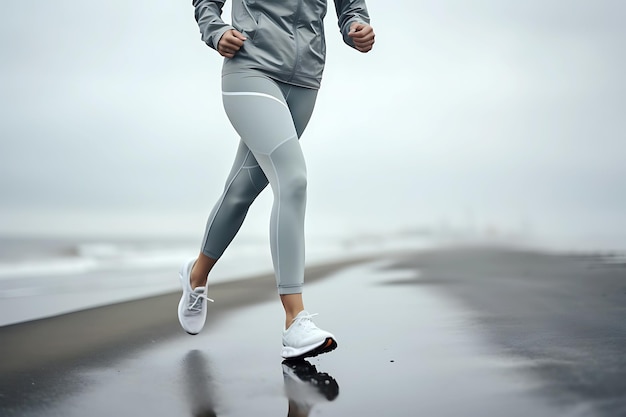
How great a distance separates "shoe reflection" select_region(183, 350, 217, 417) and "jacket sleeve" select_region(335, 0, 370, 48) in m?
1.34

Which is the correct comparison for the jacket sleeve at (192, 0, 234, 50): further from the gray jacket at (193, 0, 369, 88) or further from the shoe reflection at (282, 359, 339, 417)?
the shoe reflection at (282, 359, 339, 417)

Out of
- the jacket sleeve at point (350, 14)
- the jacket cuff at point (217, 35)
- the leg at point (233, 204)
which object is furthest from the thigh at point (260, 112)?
the jacket sleeve at point (350, 14)

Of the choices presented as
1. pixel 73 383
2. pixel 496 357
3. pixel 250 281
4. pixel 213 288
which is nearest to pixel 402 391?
pixel 496 357

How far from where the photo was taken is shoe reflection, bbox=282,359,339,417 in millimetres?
1919

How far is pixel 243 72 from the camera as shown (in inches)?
103

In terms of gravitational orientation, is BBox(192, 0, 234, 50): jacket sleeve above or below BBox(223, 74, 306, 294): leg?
above

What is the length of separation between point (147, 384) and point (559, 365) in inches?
48.9

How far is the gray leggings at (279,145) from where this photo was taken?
2520mm

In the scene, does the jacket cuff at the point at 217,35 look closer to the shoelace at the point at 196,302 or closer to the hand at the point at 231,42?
the hand at the point at 231,42

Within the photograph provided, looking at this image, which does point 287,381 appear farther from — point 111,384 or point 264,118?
point 264,118

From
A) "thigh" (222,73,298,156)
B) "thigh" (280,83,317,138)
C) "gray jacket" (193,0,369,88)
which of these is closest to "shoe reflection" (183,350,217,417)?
"thigh" (222,73,298,156)

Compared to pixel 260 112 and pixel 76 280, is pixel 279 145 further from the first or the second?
pixel 76 280

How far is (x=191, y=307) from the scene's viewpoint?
298 cm

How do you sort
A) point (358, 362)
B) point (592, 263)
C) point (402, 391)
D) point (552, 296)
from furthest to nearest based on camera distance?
point (592, 263)
point (552, 296)
point (358, 362)
point (402, 391)
